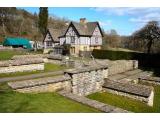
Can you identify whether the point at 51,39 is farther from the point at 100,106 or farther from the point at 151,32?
the point at 100,106

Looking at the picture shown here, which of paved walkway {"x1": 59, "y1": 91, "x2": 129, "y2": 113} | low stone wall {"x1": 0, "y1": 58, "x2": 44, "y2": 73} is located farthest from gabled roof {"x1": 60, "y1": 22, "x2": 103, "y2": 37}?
paved walkway {"x1": 59, "y1": 91, "x2": 129, "y2": 113}

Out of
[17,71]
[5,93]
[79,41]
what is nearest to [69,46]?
[79,41]

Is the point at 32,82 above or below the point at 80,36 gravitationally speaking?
below

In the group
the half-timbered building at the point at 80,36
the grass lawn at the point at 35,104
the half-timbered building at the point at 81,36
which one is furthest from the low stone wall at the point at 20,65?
the half-timbered building at the point at 81,36

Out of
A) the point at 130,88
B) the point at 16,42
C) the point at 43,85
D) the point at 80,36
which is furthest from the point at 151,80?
the point at 16,42

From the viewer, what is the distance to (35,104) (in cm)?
1086

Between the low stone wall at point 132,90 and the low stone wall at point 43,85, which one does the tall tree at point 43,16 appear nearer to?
the low stone wall at point 132,90

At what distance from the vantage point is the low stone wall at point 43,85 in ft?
42.6

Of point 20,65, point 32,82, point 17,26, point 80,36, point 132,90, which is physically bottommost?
point 132,90

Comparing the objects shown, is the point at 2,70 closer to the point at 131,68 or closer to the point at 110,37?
the point at 131,68

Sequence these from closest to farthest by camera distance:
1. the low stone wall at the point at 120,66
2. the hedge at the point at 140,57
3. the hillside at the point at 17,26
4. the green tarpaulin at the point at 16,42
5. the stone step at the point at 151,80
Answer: the stone step at the point at 151,80
the low stone wall at the point at 120,66
the hedge at the point at 140,57
the green tarpaulin at the point at 16,42
the hillside at the point at 17,26

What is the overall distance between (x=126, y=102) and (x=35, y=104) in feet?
24.2

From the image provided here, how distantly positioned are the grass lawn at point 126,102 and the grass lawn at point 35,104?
444cm

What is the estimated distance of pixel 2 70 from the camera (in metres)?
18.1
